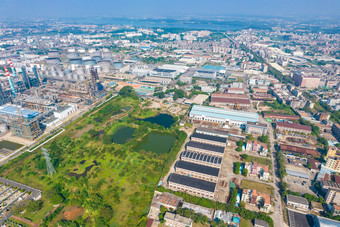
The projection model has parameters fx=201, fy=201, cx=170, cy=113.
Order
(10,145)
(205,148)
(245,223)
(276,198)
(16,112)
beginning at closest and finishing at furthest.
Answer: (245,223) → (276,198) → (205,148) → (10,145) → (16,112)

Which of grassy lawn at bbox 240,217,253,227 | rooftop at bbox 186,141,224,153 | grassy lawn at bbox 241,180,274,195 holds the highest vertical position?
rooftop at bbox 186,141,224,153

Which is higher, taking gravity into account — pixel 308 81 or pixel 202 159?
pixel 308 81

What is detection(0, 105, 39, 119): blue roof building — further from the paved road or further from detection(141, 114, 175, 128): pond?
the paved road

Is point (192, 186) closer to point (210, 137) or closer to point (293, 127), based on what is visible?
point (210, 137)

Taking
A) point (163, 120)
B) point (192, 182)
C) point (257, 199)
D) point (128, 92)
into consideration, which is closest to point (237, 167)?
point (257, 199)

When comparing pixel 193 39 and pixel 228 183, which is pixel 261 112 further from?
pixel 193 39

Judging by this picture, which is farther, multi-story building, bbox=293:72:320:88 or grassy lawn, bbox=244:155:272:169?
multi-story building, bbox=293:72:320:88

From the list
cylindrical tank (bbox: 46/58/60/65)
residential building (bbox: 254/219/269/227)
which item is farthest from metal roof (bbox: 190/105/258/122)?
cylindrical tank (bbox: 46/58/60/65)
